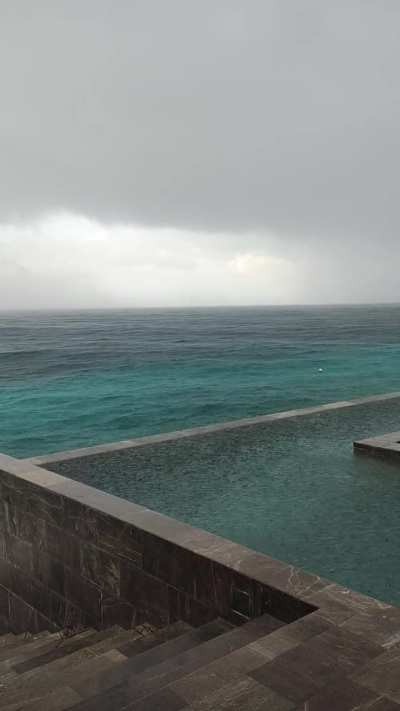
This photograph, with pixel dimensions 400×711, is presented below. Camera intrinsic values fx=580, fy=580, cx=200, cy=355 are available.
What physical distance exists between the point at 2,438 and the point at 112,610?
1565 centimetres

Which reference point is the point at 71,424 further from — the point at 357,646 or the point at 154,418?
the point at 357,646

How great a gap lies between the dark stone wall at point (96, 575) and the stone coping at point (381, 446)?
5.70 m

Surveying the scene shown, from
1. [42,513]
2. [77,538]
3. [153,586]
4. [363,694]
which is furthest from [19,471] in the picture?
[363,694]

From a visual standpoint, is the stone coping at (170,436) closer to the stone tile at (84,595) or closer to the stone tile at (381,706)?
the stone tile at (84,595)

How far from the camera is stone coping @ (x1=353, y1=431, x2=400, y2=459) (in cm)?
1106

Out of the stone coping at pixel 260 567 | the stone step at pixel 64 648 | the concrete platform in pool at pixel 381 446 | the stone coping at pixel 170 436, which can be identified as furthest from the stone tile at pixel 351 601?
the stone coping at pixel 170 436

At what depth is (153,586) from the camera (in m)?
6.66

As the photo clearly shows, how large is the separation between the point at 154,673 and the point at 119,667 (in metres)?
0.57

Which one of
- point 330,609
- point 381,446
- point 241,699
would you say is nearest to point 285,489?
point 381,446

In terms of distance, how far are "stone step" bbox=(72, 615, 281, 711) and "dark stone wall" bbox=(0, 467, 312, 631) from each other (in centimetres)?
34

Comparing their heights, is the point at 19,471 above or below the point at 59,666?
above

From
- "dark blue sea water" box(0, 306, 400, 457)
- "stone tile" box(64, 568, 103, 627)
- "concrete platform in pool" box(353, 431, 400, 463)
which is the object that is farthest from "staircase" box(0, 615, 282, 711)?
"dark blue sea water" box(0, 306, 400, 457)

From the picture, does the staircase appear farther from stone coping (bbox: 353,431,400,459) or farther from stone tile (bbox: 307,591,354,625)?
stone coping (bbox: 353,431,400,459)

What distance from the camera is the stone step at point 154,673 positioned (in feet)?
13.0
